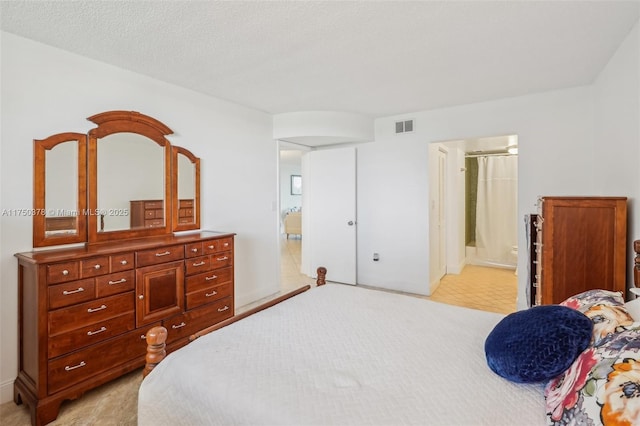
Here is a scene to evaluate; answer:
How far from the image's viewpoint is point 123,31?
2070mm

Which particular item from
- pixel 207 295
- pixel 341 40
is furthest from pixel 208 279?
pixel 341 40

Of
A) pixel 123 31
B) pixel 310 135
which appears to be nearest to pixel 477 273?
pixel 310 135

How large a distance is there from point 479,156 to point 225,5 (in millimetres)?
5275

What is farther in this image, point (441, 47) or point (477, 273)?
point (477, 273)

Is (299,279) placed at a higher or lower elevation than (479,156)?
lower

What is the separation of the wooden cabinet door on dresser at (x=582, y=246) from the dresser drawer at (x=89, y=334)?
9.88 ft

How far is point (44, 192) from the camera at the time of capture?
2221mm

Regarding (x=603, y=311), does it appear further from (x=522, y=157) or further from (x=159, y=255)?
(x=522, y=157)

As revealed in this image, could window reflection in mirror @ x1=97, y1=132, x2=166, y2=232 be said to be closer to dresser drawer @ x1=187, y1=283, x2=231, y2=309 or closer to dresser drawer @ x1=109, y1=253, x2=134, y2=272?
dresser drawer @ x1=109, y1=253, x2=134, y2=272

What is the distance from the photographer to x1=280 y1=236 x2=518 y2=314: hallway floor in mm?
3814

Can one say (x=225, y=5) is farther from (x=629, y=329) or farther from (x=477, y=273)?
(x=477, y=273)

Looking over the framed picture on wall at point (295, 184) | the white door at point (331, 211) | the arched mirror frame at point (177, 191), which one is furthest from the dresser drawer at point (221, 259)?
the framed picture on wall at point (295, 184)

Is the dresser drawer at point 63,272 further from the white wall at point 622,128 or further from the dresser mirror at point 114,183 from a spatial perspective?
the white wall at point 622,128

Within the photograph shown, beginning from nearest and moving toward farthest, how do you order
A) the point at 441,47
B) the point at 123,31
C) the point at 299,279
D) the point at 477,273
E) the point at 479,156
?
1. the point at 123,31
2. the point at 441,47
3. the point at 299,279
4. the point at 477,273
5. the point at 479,156
